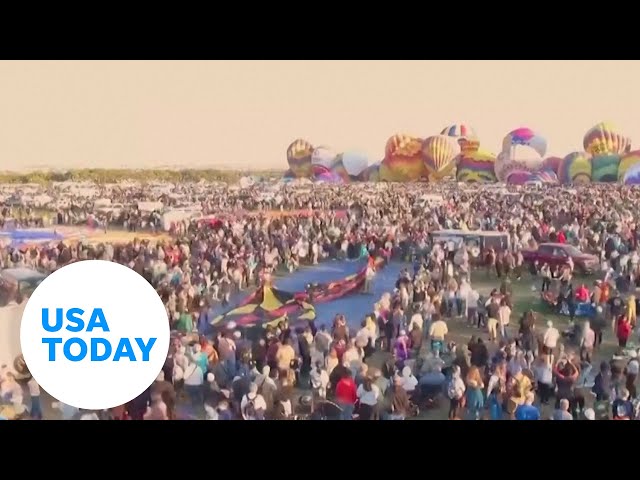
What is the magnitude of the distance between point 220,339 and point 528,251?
3.00 meters

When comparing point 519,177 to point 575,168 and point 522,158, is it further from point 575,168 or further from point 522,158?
point 575,168

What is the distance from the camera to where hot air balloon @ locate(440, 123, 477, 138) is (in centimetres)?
892

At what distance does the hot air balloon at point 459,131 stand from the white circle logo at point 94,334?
121 inches

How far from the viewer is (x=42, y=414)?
8.88m

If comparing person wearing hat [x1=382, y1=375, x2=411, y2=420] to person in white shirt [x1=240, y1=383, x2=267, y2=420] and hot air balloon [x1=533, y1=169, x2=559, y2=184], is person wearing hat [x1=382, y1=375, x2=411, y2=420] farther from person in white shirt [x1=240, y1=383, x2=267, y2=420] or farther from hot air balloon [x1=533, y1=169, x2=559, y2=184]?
hot air balloon [x1=533, y1=169, x2=559, y2=184]

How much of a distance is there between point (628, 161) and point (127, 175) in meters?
4.66

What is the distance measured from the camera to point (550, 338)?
8945 mm

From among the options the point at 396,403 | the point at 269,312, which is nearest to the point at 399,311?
the point at 396,403

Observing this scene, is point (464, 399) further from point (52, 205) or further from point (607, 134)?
point (52, 205)

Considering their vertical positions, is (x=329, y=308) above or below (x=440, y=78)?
below

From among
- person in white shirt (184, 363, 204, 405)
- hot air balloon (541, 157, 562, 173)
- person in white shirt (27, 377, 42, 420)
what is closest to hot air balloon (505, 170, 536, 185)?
hot air balloon (541, 157, 562, 173)

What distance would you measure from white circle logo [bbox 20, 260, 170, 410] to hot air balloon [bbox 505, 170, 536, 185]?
11.3 ft

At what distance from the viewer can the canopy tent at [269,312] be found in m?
8.97

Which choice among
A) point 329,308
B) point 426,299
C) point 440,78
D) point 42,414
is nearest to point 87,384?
point 42,414
